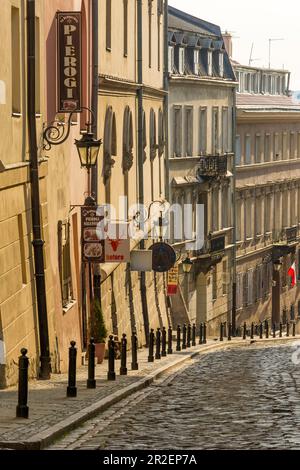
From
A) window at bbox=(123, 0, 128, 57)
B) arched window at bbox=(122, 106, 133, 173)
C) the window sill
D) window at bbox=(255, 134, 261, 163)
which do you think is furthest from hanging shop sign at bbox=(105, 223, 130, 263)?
window at bbox=(255, 134, 261, 163)

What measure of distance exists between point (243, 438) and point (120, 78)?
78.0 ft

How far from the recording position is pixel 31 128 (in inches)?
931

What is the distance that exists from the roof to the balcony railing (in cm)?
523

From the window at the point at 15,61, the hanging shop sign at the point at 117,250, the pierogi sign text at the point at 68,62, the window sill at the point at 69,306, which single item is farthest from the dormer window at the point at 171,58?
the window at the point at 15,61

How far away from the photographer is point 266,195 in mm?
76625

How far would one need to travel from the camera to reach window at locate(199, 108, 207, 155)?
202 ft

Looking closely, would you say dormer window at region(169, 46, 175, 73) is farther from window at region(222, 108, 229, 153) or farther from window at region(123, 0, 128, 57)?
window at region(123, 0, 128, 57)

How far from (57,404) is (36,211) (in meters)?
5.09

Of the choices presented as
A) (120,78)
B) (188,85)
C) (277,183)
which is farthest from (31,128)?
(277,183)

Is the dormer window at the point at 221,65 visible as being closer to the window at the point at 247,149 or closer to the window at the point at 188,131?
the window at the point at 247,149

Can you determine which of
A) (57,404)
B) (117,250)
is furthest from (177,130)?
(57,404)

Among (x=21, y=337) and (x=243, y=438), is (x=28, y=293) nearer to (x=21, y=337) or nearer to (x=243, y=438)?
(x=21, y=337)

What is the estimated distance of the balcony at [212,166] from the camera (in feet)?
201

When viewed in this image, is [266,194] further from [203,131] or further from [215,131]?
[203,131]
